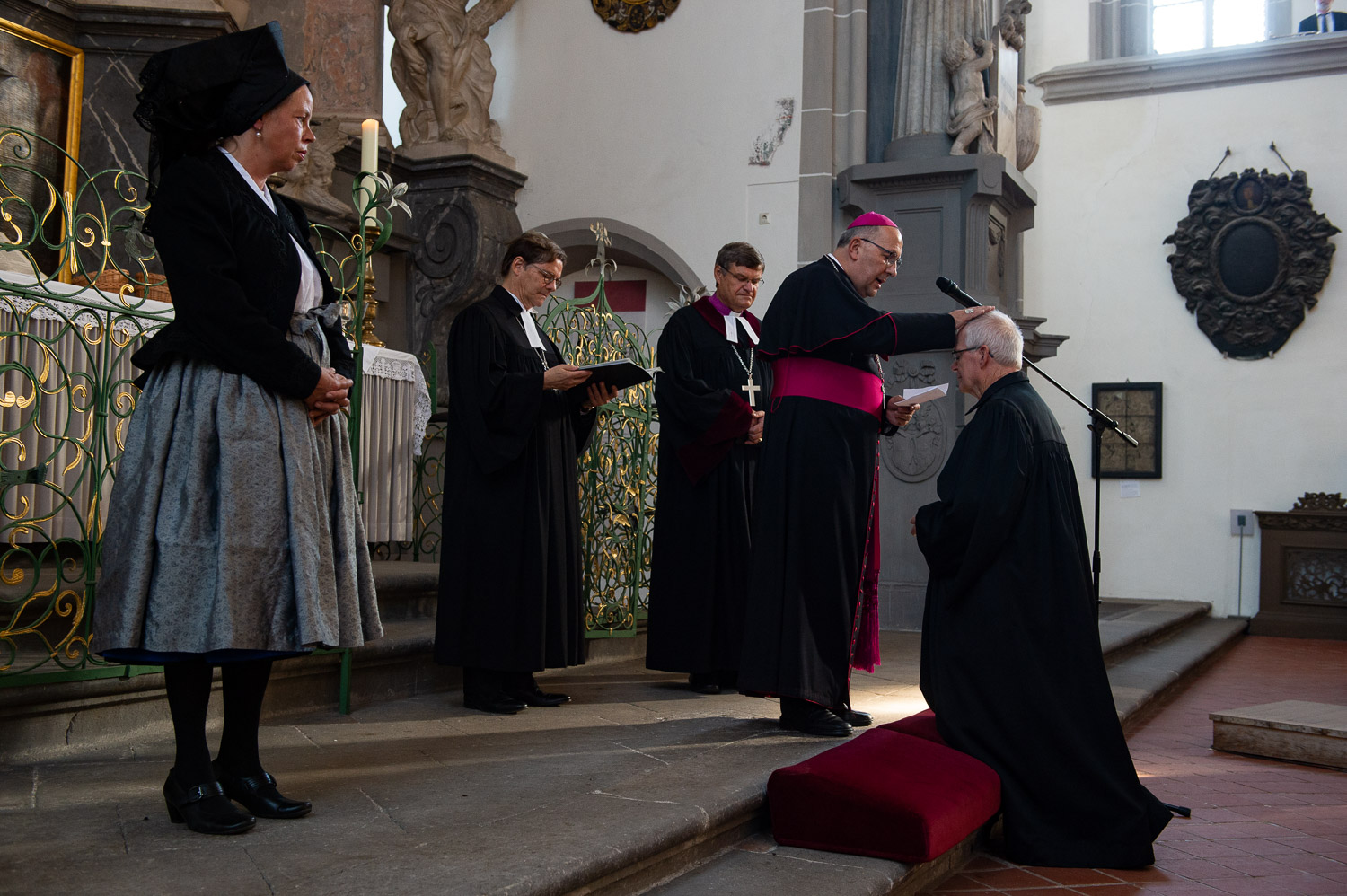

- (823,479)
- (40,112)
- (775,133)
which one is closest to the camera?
(823,479)

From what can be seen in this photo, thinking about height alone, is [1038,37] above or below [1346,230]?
above

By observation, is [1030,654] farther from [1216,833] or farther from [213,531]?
[213,531]

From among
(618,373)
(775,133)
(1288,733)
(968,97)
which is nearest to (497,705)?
(618,373)

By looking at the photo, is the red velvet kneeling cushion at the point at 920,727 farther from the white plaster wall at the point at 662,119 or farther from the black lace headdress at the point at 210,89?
the white plaster wall at the point at 662,119

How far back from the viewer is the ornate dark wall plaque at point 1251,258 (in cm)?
1170

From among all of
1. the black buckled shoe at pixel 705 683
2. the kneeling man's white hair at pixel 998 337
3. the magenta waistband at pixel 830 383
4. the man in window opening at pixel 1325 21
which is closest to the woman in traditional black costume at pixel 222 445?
the magenta waistband at pixel 830 383

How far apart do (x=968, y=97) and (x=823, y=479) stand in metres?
4.58

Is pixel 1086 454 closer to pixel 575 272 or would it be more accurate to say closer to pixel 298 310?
pixel 575 272

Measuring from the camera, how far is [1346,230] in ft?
38.0

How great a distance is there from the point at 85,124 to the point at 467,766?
3.76 m

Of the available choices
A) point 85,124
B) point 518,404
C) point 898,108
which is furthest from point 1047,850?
point 898,108

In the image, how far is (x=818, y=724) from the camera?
12.3ft

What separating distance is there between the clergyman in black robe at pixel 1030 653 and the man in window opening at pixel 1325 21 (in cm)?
1067

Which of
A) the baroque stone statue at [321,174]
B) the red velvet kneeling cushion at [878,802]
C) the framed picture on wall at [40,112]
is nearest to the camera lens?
the red velvet kneeling cushion at [878,802]
